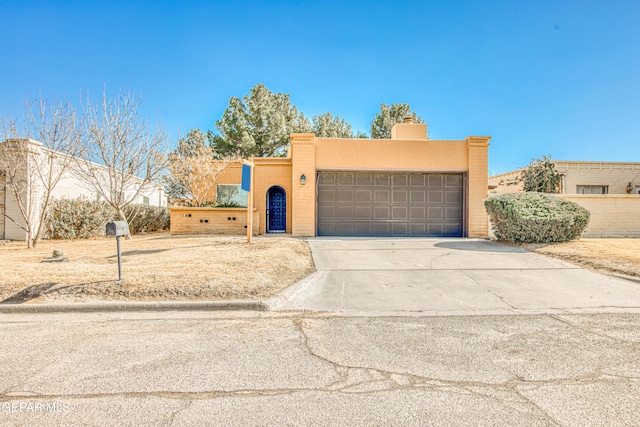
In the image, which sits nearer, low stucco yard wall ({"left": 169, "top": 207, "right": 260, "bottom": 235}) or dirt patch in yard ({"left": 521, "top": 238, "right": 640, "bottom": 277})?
dirt patch in yard ({"left": 521, "top": 238, "right": 640, "bottom": 277})

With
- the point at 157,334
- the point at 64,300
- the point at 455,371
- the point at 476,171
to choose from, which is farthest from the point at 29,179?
the point at 476,171

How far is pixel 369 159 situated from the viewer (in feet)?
47.7

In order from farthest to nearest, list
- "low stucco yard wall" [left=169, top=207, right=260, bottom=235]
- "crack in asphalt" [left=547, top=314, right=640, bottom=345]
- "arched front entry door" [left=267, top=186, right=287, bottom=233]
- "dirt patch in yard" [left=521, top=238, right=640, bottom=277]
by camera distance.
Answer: "arched front entry door" [left=267, top=186, right=287, bottom=233] → "low stucco yard wall" [left=169, top=207, right=260, bottom=235] → "dirt patch in yard" [left=521, top=238, right=640, bottom=277] → "crack in asphalt" [left=547, top=314, right=640, bottom=345]

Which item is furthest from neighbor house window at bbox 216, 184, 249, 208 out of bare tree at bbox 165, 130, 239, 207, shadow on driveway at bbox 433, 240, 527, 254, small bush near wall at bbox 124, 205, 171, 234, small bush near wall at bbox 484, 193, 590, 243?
small bush near wall at bbox 484, 193, 590, 243

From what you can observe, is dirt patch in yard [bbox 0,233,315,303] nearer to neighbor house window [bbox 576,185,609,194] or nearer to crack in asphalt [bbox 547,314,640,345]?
crack in asphalt [bbox 547,314,640,345]

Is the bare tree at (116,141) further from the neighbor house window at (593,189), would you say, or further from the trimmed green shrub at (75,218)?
the neighbor house window at (593,189)

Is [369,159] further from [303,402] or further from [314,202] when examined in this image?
[303,402]

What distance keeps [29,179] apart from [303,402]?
15247 millimetres

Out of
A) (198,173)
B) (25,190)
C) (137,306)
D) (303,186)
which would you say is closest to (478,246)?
(303,186)

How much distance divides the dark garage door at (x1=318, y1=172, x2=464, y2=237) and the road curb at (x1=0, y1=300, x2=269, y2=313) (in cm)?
923

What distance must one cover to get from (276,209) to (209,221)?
3.01 m

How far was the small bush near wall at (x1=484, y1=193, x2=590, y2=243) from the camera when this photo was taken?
11.2 metres

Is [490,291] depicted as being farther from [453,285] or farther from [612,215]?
[612,215]

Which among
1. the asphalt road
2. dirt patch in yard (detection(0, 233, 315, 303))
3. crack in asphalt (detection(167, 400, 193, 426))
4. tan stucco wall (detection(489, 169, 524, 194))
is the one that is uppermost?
tan stucco wall (detection(489, 169, 524, 194))
